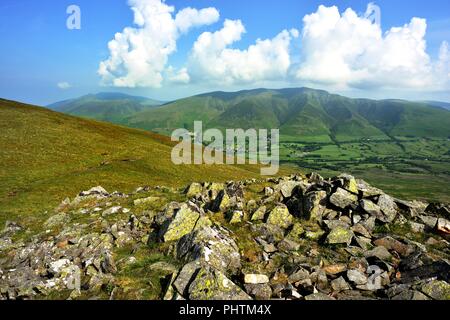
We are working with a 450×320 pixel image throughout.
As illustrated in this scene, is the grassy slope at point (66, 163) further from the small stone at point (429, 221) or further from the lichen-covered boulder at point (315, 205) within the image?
the small stone at point (429, 221)

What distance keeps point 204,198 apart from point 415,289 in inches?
715

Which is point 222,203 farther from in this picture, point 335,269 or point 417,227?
point 417,227

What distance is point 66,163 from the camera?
62.9m

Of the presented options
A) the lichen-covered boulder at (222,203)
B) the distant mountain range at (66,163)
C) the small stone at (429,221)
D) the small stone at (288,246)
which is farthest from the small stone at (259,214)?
the distant mountain range at (66,163)

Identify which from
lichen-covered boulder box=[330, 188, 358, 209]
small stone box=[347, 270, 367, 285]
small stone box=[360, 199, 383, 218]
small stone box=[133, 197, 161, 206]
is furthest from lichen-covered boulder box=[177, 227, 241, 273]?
small stone box=[133, 197, 161, 206]

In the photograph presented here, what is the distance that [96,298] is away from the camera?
15.6m

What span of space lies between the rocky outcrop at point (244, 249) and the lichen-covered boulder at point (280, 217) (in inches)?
3.1

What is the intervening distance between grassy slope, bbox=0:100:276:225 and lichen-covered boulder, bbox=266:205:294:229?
2394cm

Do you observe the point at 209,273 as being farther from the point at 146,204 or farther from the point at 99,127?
the point at 99,127

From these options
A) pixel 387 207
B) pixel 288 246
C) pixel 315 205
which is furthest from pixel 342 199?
pixel 288 246

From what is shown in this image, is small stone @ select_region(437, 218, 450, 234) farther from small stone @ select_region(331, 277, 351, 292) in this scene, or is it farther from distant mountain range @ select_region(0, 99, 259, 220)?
distant mountain range @ select_region(0, 99, 259, 220)

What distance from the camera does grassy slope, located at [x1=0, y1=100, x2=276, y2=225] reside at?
155 ft

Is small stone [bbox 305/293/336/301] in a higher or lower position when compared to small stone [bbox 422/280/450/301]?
lower
